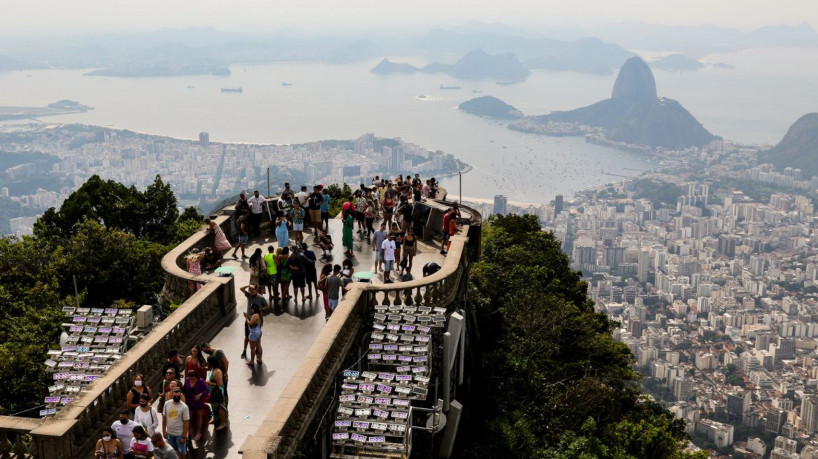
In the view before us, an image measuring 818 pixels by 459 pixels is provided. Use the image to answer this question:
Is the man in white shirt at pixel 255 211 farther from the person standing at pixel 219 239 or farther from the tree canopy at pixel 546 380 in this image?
the tree canopy at pixel 546 380

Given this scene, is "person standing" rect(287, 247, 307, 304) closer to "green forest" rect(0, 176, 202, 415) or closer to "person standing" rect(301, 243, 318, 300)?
"person standing" rect(301, 243, 318, 300)

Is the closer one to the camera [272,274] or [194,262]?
[272,274]

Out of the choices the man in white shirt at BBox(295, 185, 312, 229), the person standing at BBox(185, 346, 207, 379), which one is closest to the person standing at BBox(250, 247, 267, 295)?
the person standing at BBox(185, 346, 207, 379)

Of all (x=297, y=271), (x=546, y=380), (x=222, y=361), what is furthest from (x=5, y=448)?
(x=546, y=380)

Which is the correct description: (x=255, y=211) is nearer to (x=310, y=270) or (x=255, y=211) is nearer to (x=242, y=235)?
(x=242, y=235)

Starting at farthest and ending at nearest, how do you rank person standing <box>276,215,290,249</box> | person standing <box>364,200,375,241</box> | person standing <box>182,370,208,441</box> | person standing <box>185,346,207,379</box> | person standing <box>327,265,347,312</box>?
person standing <box>364,200,375,241</box>, person standing <box>276,215,290,249</box>, person standing <box>327,265,347,312</box>, person standing <box>185,346,207,379</box>, person standing <box>182,370,208,441</box>

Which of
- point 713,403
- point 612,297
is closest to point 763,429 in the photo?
point 713,403

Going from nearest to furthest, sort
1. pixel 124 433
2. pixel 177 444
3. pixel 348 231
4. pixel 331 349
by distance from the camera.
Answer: pixel 124 433 → pixel 177 444 → pixel 331 349 → pixel 348 231
